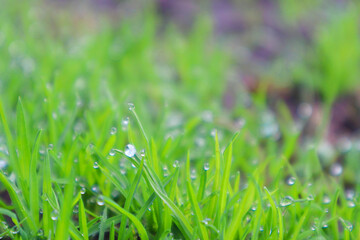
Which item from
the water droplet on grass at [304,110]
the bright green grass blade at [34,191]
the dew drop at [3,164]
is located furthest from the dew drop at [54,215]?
the water droplet on grass at [304,110]

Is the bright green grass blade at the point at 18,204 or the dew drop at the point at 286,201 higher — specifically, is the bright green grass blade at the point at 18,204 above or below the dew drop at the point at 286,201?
above

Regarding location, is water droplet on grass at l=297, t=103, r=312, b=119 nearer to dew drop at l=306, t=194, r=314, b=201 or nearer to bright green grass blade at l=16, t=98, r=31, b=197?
dew drop at l=306, t=194, r=314, b=201

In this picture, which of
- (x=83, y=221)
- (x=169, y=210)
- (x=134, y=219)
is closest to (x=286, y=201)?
(x=169, y=210)

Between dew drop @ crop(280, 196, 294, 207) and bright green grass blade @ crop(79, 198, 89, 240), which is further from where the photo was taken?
dew drop @ crop(280, 196, 294, 207)

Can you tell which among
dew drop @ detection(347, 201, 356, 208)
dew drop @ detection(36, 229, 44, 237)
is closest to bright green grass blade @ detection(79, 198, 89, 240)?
dew drop @ detection(36, 229, 44, 237)

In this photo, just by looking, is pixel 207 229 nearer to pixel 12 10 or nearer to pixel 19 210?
pixel 19 210

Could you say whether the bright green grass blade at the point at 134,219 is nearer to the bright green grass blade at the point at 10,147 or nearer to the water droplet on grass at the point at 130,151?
the water droplet on grass at the point at 130,151

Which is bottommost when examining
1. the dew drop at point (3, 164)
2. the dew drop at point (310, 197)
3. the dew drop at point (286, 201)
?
the dew drop at point (310, 197)

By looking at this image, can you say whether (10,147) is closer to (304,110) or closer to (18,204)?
(18,204)

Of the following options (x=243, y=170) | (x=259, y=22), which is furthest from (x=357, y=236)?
(x=259, y=22)
